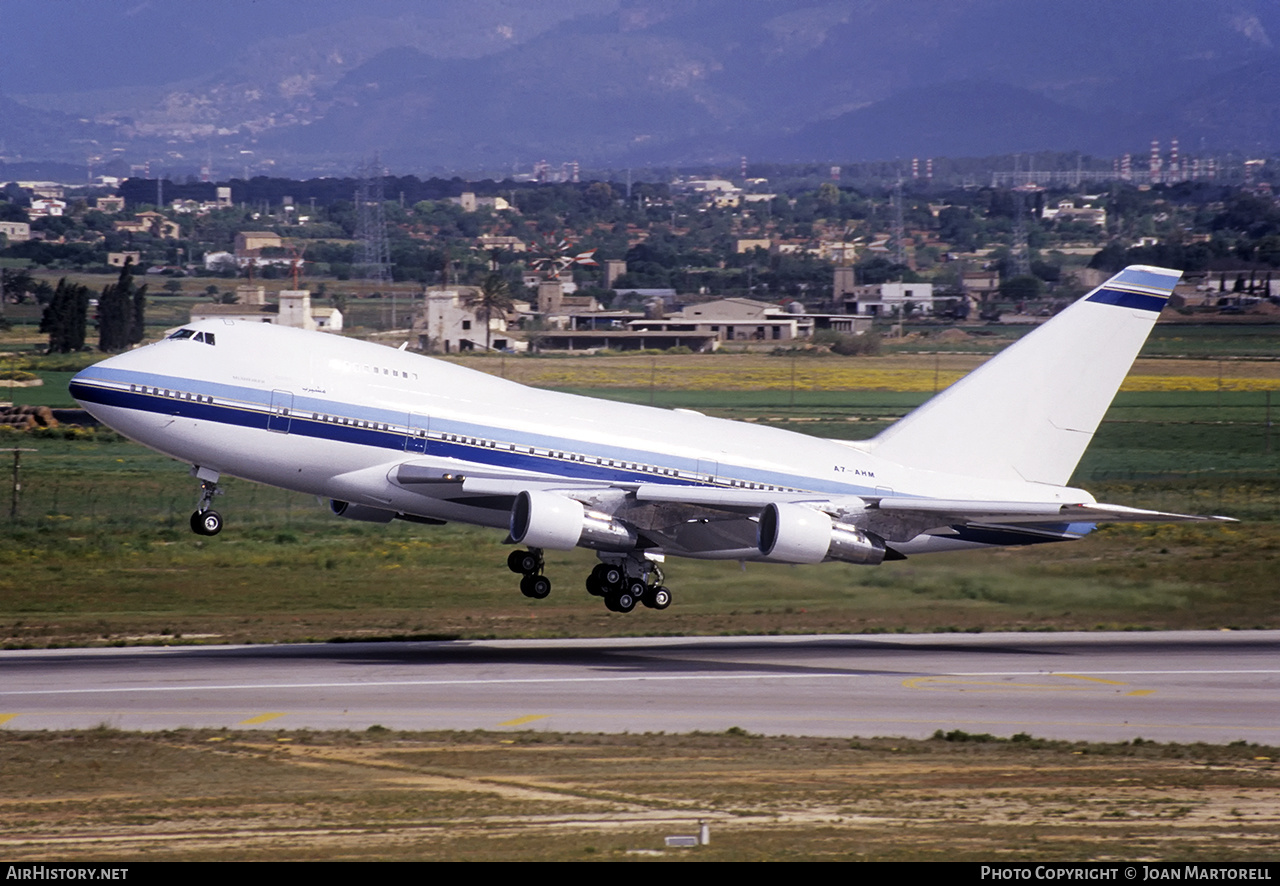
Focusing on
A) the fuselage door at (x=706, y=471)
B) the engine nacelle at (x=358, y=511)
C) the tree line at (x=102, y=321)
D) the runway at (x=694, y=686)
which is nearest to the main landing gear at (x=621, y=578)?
the runway at (x=694, y=686)

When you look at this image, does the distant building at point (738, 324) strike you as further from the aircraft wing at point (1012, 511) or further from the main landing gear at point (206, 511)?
the main landing gear at point (206, 511)

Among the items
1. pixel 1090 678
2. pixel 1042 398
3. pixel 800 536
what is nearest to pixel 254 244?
pixel 1042 398

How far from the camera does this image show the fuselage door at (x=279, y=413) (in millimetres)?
35625

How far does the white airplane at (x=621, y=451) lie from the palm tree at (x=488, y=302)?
→ 2272 inches

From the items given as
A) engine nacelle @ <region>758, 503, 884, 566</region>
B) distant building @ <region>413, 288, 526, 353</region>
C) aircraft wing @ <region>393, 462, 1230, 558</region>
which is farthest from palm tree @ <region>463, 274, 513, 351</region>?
engine nacelle @ <region>758, 503, 884, 566</region>

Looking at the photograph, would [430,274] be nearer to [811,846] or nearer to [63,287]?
[63,287]

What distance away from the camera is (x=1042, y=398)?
41969 mm

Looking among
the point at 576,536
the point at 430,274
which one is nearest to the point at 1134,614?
the point at 576,536

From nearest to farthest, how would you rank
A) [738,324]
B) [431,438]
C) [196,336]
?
[196,336] < [431,438] < [738,324]

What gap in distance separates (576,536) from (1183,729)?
561 inches

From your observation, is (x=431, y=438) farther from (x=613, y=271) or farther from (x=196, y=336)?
(x=613, y=271)

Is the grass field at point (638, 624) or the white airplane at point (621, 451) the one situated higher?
the white airplane at point (621, 451)

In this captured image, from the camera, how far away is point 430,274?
541ft

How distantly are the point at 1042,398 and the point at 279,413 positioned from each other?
67.6ft
